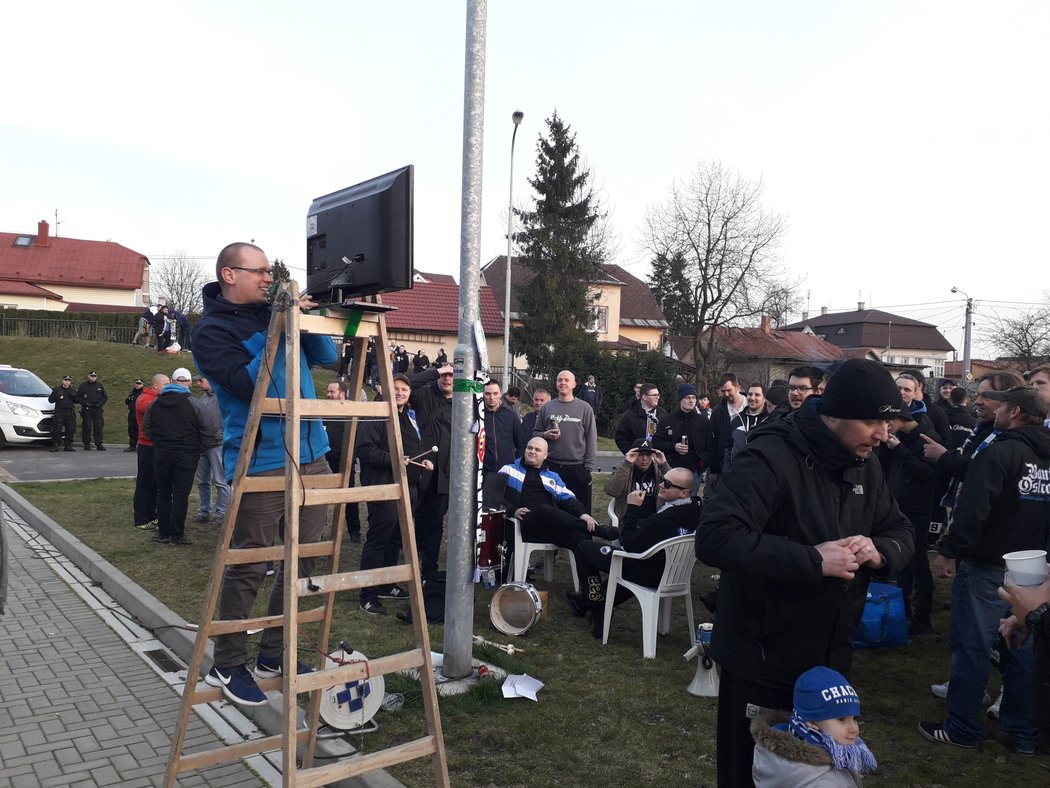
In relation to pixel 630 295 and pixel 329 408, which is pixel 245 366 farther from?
pixel 630 295

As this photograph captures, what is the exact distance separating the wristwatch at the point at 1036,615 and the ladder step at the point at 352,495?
234 centimetres

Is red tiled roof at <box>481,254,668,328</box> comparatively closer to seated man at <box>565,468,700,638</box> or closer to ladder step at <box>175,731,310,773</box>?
seated man at <box>565,468,700,638</box>

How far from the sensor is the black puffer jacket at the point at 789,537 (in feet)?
8.55

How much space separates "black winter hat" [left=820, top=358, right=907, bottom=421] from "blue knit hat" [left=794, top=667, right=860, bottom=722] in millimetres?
865

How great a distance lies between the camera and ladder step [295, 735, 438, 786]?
9.17 ft

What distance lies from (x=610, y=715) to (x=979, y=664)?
2.04m

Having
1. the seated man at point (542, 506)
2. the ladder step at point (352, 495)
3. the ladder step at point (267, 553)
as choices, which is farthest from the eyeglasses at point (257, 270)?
the seated man at point (542, 506)

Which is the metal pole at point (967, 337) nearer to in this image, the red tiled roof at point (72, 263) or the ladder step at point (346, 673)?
the ladder step at point (346, 673)

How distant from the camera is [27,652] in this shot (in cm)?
557

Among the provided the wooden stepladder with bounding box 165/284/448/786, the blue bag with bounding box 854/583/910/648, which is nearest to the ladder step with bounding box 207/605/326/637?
the wooden stepladder with bounding box 165/284/448/786

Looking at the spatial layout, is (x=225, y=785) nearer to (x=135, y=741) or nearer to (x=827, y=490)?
(x=135, y=741)

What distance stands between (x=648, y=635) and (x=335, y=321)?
365 cm

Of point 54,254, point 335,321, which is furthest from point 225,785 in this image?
point 54,254

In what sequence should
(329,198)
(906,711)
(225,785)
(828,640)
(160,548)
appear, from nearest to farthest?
(828,640)
(329,198)
(225,785)
(906,711)
(160,548)
